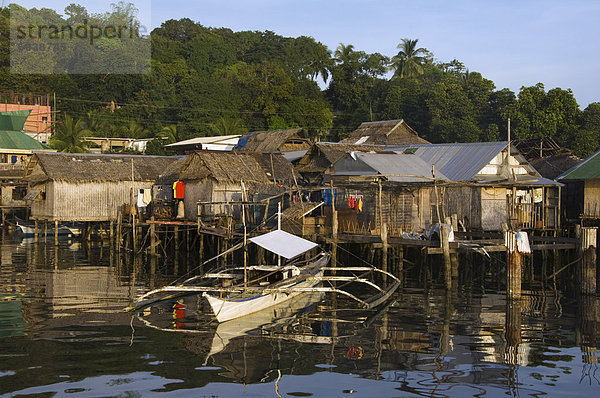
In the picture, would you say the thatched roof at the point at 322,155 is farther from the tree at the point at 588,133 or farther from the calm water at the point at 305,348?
the tree at the point at 588,133

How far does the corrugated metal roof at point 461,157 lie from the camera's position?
90.1 ft

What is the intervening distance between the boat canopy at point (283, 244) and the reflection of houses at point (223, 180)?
9896 millimetres

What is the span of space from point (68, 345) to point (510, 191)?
776 inches

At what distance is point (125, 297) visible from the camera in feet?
62.3

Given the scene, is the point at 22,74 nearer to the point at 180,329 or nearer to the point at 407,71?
the point at 407,71

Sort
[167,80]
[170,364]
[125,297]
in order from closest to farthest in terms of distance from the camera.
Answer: [170,364]
[125,297]
[167,80]

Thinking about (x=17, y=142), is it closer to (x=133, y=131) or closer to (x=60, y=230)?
(x=60, y=230)

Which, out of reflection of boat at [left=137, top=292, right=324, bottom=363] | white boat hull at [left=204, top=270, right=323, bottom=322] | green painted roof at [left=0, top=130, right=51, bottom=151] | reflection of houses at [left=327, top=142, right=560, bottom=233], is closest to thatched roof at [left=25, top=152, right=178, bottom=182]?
green painted roof at [left=0, top=130, right=51, bottom=151]

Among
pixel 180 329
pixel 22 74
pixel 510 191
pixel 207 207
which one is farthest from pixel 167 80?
pixel 180 329

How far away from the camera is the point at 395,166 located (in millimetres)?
26375

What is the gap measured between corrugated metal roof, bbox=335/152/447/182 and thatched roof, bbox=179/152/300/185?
4.98m

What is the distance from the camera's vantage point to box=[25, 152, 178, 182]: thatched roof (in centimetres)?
3275

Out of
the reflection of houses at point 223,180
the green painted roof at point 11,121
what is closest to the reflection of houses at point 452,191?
the reflection of houses at point 223,180

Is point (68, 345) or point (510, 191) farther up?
point (510, 191)
